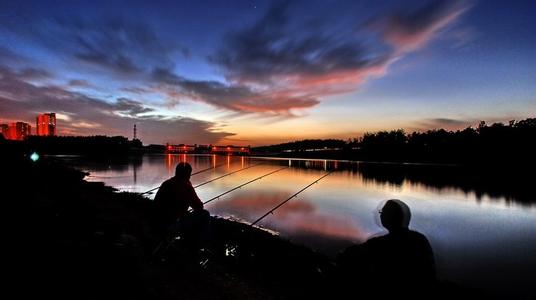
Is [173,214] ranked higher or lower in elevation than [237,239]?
higher

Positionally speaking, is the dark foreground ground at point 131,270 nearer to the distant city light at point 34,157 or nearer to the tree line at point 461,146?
the distant city light at point 34,157

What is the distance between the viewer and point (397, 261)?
3.15 m

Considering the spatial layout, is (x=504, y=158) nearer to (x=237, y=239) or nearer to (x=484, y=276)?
(x=484, y=276)

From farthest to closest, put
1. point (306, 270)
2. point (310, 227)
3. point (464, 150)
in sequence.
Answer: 1. point (464, 150)
2. point (310, 227)
3. point (306, 270)

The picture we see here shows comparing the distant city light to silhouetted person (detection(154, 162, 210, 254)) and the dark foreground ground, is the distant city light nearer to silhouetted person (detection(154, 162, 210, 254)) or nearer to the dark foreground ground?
the dark foreground ground

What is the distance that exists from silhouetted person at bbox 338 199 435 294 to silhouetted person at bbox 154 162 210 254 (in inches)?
168

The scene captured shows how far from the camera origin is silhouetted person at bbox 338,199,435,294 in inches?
123

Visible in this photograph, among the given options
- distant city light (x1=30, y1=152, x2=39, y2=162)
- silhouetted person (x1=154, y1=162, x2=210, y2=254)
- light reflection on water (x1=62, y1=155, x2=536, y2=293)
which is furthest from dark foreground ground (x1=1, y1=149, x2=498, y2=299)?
distant city light (x1=30, y1=152, x2=39, y2=162)

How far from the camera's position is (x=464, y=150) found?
123 meters

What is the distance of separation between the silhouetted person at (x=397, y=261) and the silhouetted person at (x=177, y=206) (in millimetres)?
4277

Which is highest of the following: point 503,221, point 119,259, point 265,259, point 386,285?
point 386,285

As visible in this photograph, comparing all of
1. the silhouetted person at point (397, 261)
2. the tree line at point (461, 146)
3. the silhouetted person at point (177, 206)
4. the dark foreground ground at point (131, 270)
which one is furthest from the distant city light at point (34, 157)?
the tree line at point (461, 146)

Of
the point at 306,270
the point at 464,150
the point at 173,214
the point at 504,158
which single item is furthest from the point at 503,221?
the point at 464,150

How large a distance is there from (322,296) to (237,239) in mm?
9163
